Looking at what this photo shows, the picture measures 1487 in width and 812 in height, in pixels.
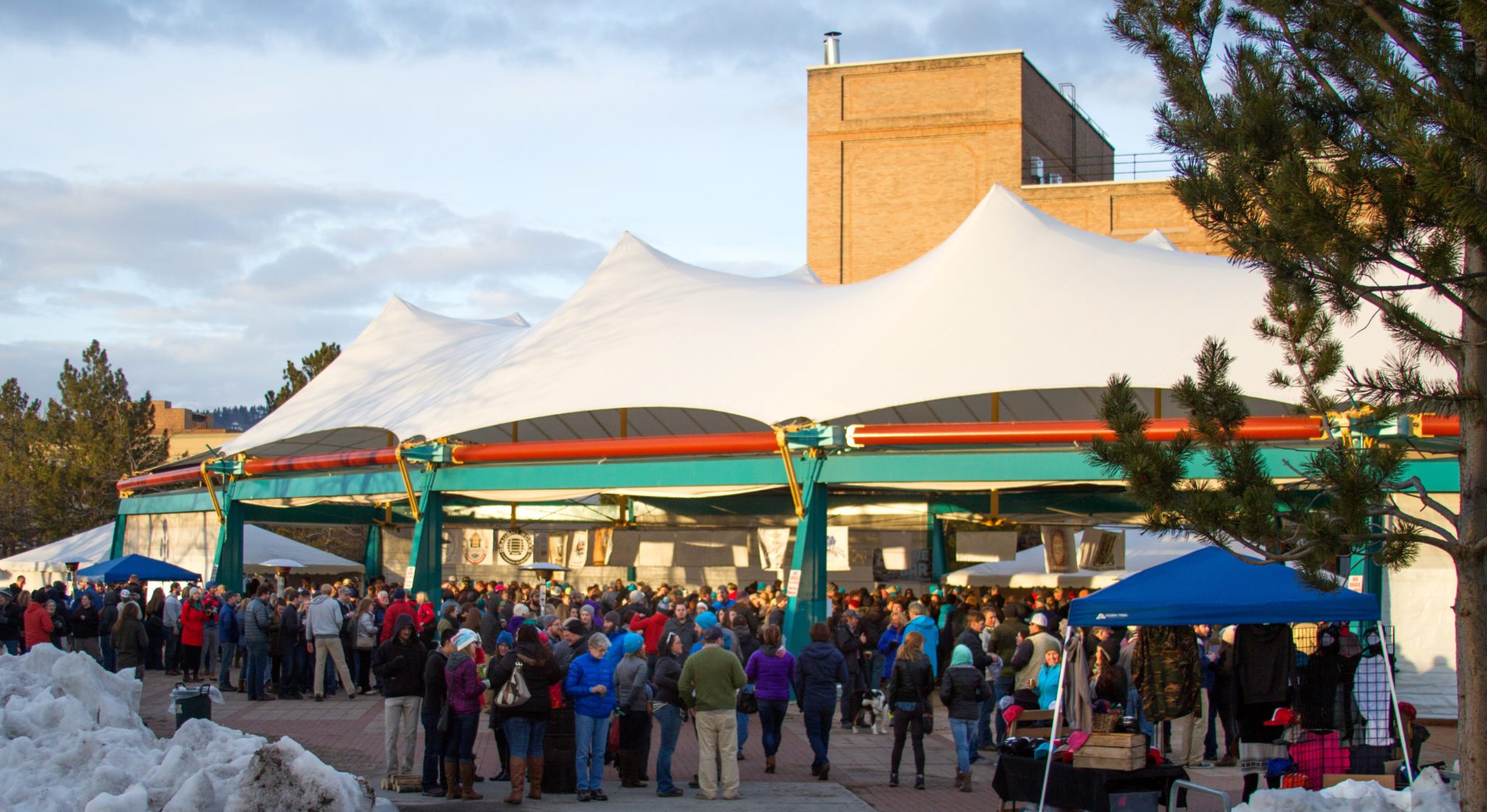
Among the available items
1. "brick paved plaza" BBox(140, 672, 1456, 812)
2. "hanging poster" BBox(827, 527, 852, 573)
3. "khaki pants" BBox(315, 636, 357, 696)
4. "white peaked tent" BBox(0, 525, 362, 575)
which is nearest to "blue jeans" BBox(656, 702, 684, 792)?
"brick paved plaza" BBox(140, 672, 1456, 812)

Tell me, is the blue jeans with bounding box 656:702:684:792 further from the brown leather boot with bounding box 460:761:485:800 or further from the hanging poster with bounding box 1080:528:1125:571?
the hanging poster with bounding box 1080:528:1125:571

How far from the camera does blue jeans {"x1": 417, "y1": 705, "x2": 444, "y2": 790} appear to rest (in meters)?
12.1

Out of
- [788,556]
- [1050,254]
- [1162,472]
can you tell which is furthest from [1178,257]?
[1162,472]

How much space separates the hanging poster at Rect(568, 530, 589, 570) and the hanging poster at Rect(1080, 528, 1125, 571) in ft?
43.6

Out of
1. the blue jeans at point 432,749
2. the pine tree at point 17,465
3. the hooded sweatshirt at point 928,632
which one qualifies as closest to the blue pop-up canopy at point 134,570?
the blue jeans at point 432,749

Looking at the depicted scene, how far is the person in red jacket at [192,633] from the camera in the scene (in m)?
21.6

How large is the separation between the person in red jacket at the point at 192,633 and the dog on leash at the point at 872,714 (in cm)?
1057

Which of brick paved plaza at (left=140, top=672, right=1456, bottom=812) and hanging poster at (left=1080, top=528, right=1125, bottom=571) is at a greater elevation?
hanging poster at (left=1080, top=528, right=1125, bottom=571)

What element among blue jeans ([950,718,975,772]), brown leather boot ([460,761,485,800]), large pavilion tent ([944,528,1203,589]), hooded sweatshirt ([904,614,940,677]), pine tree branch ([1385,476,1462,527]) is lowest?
brown leather boot ([460,761,485,800])

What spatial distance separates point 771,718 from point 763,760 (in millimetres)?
900

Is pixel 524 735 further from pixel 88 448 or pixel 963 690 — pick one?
pixel 88 448

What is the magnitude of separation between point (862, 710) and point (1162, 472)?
9084 millimetres

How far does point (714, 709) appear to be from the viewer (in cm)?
1228

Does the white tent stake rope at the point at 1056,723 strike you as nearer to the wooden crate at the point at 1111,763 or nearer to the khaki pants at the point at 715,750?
the wooden crate at the point at 1111,763
